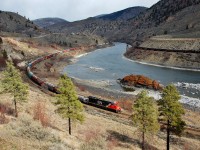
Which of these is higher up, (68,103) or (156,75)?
(68,103)

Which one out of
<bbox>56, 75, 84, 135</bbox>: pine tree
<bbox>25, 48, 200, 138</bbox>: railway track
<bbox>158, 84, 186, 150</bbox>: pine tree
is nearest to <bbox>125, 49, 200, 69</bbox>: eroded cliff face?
<bbox>25, 48, 200, 138</bbox>: railway track

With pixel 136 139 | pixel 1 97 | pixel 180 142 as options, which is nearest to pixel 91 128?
pixel 136 139

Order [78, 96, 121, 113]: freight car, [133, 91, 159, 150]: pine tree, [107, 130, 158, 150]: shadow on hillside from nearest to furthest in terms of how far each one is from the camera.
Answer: [133, 91, 159, 150]: pine tree, [107, 130, 158, 150]: shadow on hillside, [78, 96, 121, 113]: freight car

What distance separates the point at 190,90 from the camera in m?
84.6

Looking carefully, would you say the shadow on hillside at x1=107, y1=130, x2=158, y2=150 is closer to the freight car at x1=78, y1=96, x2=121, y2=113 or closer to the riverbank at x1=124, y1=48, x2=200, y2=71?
the freight car at x1=78, y1=96, x2=121, y2=113

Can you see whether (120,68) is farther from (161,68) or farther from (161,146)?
(161,146)

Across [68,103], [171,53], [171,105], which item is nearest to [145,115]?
[171,105]

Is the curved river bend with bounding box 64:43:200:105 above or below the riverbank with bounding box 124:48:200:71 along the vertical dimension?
below

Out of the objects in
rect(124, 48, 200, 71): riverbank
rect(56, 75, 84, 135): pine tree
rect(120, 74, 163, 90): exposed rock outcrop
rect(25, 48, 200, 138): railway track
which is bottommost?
rect(25, 48, 200, 138): railway track

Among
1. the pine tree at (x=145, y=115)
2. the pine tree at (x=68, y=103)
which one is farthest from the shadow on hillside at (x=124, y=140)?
the pine tree at (x=68, y=103)

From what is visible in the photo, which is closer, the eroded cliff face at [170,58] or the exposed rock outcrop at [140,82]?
the exposed rock outcrop at [140,82]

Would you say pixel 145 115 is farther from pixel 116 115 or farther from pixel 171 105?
pixel 116 115

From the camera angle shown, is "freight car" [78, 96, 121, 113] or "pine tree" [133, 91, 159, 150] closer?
"pine tree" [133, 91, 159, 150]

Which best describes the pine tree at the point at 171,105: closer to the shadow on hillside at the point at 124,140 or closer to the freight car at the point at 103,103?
the shadow on hillside at the point at 124,140
